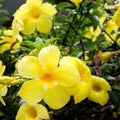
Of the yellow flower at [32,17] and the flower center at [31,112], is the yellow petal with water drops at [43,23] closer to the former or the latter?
the yellow flower at [32,17]

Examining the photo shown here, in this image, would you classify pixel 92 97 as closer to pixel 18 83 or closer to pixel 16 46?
pixel 18 83

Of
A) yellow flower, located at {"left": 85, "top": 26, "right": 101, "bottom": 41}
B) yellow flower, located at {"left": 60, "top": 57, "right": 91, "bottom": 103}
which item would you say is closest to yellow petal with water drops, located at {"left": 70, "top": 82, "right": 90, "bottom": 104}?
yellow flower, located at {"left": 60, "top": 57, "right": 91, "bottom": 103}

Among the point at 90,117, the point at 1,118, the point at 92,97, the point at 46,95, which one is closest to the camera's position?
the point at 46,95

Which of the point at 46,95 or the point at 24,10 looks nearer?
the point at 46,95

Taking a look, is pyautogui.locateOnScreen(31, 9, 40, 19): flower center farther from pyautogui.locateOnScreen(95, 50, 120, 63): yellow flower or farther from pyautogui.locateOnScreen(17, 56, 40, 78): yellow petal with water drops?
pyautogui.locateOnScreen(17, 56, 40, 78): yellow petal with water drops

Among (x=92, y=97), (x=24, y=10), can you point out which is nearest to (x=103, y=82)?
(x=92, y=97)
